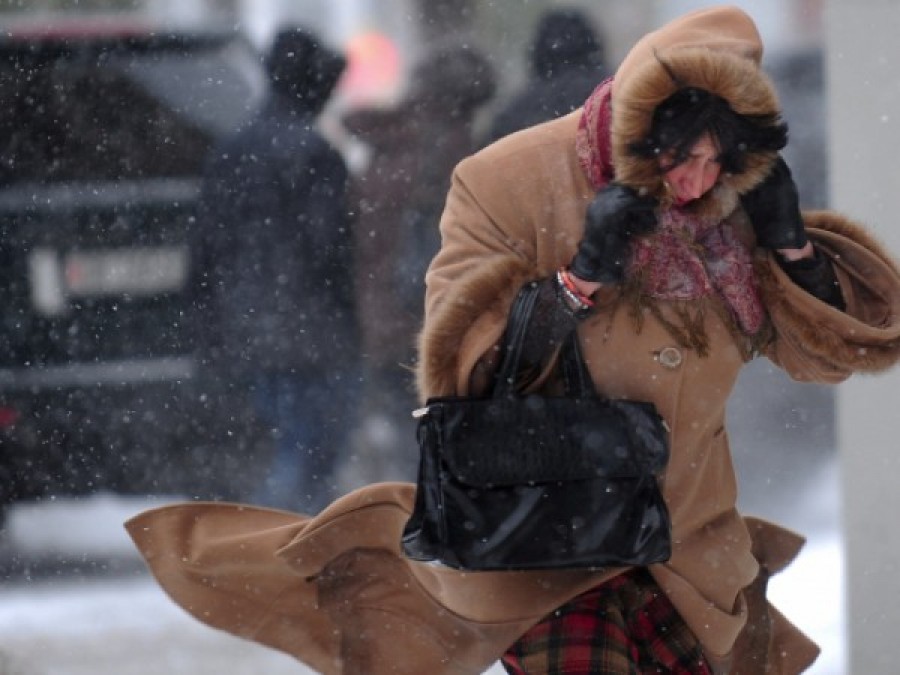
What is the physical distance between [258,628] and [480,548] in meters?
0.89

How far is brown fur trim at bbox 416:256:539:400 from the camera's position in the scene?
3.00 metres

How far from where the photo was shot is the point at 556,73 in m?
6.34

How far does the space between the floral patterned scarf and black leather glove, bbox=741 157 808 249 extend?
0.25 feet

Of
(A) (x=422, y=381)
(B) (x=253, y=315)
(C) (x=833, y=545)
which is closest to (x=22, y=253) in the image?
(B) (x=253, y=315)

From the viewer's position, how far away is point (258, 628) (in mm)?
3707

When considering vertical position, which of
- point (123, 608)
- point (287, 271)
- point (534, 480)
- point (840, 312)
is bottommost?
point (123, 608)

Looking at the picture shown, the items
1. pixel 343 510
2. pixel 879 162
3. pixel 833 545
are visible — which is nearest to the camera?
pixel 343 510

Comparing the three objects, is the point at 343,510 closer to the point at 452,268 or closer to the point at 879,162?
the point at 452,268

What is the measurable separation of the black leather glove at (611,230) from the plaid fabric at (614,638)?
2.23ft

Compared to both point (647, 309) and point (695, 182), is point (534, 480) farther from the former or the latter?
point (695, 182)

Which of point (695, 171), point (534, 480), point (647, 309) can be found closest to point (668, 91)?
point (695, 171)

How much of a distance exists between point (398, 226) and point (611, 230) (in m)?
3.76

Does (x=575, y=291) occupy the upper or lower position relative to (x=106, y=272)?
upper

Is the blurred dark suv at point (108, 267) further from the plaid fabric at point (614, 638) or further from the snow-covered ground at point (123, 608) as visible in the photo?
the plaid fabric at point (614, 638)
